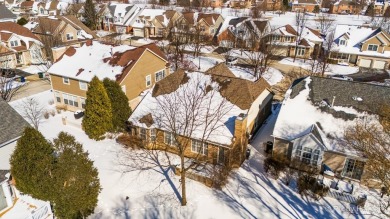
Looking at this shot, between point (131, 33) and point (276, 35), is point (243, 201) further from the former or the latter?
point (131, 33)

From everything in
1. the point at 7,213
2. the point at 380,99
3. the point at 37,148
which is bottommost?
the point at 7,213

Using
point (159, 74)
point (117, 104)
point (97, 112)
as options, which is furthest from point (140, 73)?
point (97, 112)

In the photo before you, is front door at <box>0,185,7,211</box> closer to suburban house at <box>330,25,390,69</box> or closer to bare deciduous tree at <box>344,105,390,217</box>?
bare deciduous tree at <box>344,105,390,217</box>

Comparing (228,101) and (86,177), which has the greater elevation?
(228,101)

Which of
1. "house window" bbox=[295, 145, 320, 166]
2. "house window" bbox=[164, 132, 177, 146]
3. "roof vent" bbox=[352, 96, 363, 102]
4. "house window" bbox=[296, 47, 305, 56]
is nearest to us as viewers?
"house window" bbox=[295, 145, 320, 166]

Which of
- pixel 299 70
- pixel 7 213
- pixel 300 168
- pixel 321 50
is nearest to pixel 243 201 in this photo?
pixel 300 168

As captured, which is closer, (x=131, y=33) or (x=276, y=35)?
(x=276, y=35)

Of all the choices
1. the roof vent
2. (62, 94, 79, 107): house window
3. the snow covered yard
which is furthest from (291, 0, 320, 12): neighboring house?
the snow covered yard
